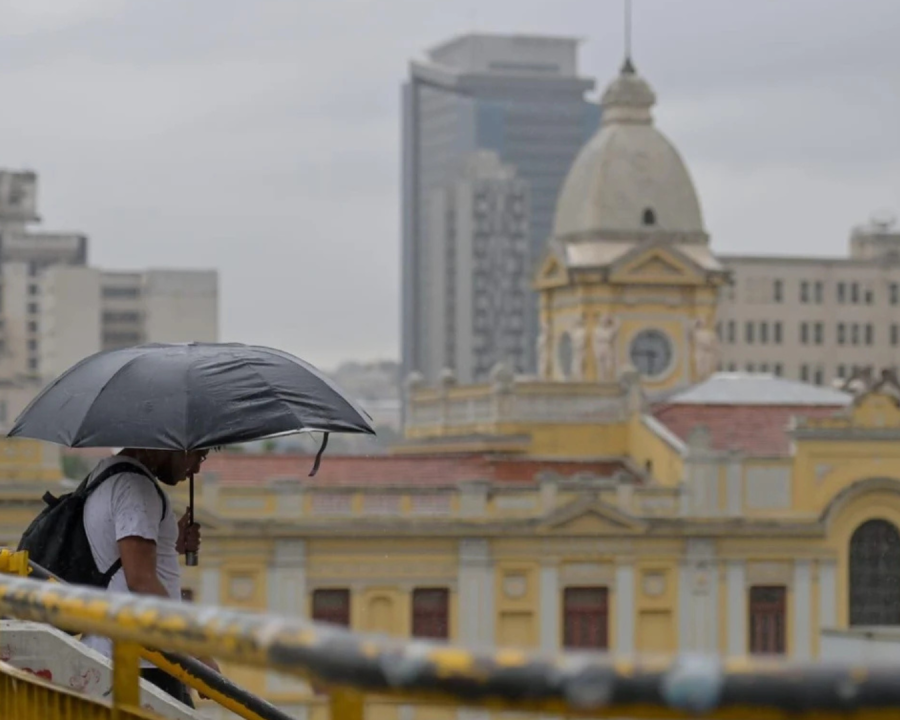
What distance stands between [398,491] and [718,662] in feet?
144

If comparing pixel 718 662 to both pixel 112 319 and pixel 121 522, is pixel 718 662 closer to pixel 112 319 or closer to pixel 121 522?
pixel 121 522

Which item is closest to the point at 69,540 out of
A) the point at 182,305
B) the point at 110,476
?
the point at 110,476

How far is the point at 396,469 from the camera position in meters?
50.8

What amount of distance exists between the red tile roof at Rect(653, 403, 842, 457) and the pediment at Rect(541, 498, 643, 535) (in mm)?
3385

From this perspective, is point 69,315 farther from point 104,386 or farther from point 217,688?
point 217,688

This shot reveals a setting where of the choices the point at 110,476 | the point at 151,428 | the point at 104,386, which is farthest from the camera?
the point at 104,386

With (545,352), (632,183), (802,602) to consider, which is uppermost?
(632,183)

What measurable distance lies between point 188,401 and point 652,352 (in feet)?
166

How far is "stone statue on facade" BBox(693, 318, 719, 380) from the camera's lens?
57625mm

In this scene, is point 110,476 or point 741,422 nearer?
point 110,476

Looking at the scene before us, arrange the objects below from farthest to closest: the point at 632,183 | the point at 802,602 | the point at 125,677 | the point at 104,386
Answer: the point at 632,183
the point at 802,602
the point at 104,386
the point at 125,677

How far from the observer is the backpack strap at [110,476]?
721 cm

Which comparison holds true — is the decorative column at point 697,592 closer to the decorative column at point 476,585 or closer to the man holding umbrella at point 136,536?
the decorative column at point 476,585

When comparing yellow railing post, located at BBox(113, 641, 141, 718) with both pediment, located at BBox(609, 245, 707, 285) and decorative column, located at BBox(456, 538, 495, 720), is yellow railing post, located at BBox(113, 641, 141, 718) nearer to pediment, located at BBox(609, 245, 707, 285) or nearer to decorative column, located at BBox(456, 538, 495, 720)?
decorative column, located at BBox(456, 538, 495, 720)
